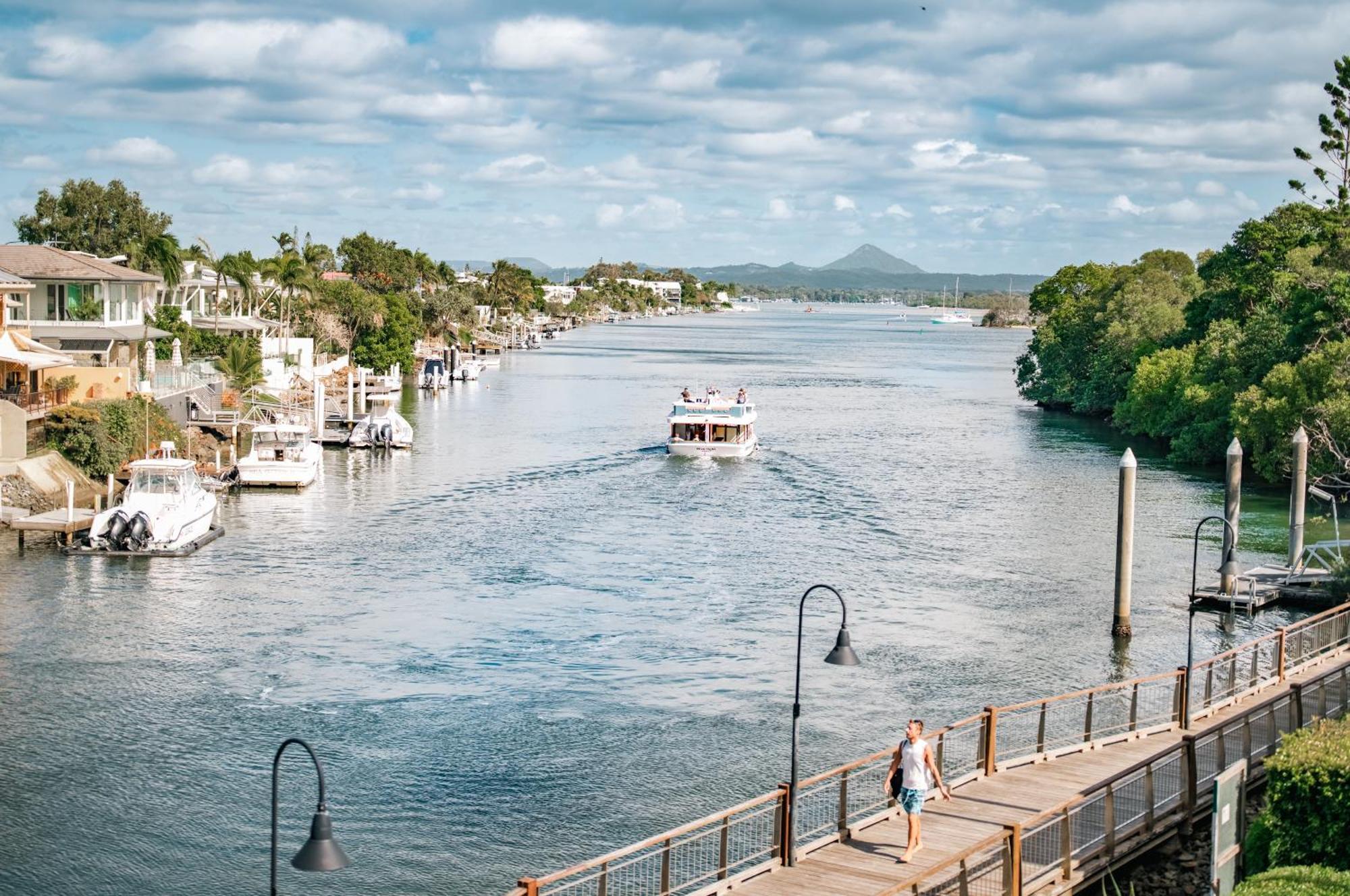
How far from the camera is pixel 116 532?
2194 inches

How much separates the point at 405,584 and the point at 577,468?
32.3 m

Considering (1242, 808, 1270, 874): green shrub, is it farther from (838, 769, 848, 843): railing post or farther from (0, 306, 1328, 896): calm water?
(0, 306, 1328, 896): calm water

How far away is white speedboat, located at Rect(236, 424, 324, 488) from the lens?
74812 millimetres

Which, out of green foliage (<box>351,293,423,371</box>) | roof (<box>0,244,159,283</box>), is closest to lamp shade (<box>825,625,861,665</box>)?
roof (<box>0,244,159,283</box>)

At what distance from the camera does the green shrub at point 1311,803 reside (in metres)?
20.6

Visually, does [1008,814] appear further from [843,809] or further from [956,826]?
[843,809]

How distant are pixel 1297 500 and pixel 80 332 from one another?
6218cm

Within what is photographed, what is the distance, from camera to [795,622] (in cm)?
4638

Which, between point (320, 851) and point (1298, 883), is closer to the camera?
point (320, 851)

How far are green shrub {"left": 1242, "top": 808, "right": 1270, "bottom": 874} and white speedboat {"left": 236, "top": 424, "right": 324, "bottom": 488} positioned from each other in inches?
2331

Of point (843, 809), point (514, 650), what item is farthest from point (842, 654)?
point (514, 650)

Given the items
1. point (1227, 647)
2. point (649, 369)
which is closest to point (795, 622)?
point (1227, 647)

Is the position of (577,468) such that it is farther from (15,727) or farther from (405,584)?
(15,727)

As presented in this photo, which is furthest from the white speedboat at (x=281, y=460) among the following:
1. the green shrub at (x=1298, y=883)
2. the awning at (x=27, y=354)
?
the green shrub at (x=1298, y=883)
